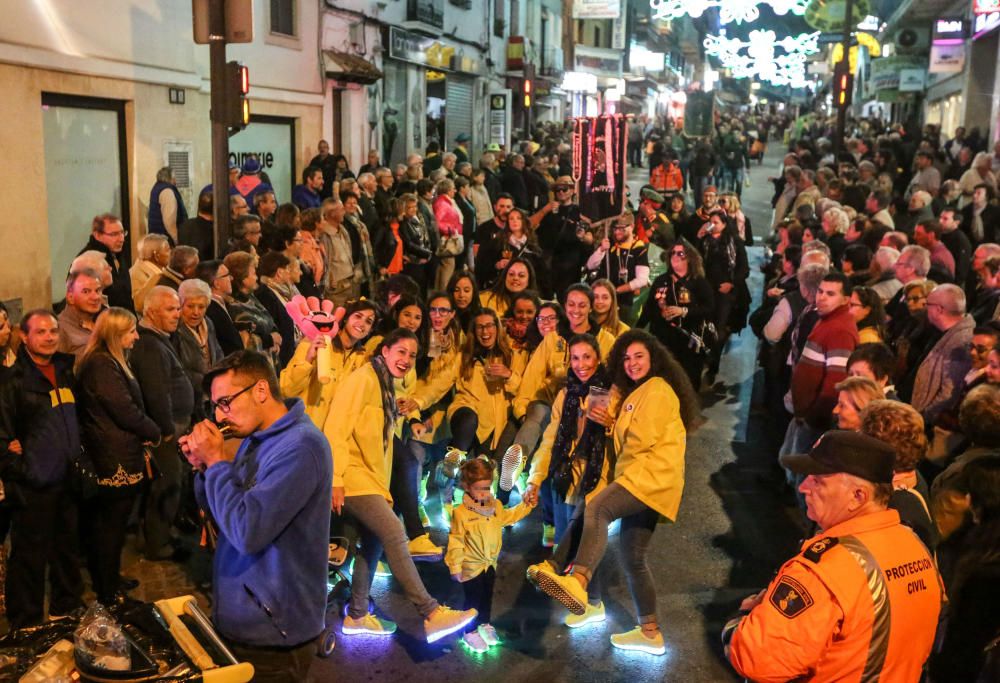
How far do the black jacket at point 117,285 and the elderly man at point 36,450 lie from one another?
255 cm

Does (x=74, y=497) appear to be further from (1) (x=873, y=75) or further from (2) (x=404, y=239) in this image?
(1) (x=873, y=75)

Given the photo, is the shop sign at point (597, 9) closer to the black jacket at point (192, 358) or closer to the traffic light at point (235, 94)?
the traffic light at point (235, 94)

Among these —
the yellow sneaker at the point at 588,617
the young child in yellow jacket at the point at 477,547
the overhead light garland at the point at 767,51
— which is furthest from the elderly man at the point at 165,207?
the overhead light garland at the point at 767,51

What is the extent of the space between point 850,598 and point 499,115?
97.0 feet

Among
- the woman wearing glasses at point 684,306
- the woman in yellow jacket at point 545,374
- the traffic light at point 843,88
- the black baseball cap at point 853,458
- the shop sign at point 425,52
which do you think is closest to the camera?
the black baseball cap at point 853,458

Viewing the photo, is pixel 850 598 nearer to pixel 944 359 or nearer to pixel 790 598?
pixel 790 598

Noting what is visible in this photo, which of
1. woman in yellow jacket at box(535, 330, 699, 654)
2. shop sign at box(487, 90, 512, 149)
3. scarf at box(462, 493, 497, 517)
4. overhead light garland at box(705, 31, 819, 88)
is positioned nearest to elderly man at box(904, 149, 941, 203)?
woman in yellow jacket at box(535, 330, 699, 654)

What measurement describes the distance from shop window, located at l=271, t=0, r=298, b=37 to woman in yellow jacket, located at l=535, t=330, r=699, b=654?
13257mm

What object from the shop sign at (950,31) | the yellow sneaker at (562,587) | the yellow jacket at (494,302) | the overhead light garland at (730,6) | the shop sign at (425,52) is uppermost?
the overhead light garland at (730,6)

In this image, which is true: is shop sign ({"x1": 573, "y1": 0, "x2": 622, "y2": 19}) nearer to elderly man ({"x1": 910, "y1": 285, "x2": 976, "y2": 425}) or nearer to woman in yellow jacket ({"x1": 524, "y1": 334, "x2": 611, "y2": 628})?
elderly man ({"x1": 910, "y1": 285, "x2": 976, "y2": 425})

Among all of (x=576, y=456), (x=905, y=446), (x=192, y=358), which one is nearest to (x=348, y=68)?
(x=192, y=358)

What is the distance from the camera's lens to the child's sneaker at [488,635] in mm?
5551

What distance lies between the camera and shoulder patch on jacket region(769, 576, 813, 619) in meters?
2.93

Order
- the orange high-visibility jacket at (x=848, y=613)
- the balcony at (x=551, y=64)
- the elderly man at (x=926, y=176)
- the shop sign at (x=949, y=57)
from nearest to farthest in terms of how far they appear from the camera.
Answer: the orange high-visibility jacket at (x=848, y=613) < the elderly man at (x=926, y=176) < the shop sign at (x=949, y=57) < the balcony at (x=551, y=64)
